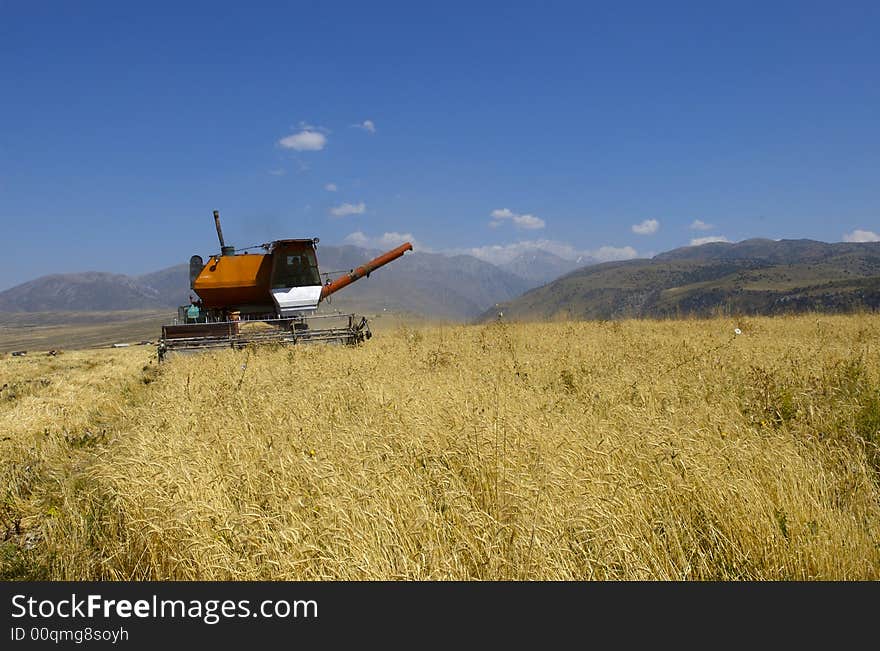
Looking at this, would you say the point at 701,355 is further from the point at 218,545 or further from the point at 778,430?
the point at 218,545

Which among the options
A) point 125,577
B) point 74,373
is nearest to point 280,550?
point 125,577

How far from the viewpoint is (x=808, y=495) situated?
369 centimetres

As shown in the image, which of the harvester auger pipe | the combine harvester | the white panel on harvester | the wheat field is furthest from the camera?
the harvester auger pipe

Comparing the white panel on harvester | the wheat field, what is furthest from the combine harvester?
the wheat field

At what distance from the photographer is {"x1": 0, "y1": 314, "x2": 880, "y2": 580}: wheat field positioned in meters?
3.27

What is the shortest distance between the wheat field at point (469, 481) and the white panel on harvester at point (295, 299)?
385 inches

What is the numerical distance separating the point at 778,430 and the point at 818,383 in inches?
85.1

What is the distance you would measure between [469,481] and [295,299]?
49.3 feet

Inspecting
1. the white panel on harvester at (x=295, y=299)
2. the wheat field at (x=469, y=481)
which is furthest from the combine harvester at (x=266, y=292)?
the wheat field at (x=469, y=481)

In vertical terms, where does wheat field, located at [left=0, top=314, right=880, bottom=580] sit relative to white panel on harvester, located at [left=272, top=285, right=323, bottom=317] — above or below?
below

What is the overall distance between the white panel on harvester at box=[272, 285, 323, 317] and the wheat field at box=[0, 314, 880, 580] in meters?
9.77

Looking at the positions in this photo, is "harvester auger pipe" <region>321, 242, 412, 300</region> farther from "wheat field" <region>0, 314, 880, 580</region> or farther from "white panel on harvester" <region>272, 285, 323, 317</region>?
"wheat field" <region>0, 314, 880, 580</region>

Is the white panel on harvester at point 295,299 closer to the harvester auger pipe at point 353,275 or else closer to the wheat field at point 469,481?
the harvester auger pipe at point 353,275

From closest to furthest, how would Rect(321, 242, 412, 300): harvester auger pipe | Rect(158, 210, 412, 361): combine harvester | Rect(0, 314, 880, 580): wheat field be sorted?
Rect(0, 314, 880, 580): wheat field
Rect(158, 210, 412, 361): combine harvester
Rect(321, 242, 412, 300): harvester auger pipe
